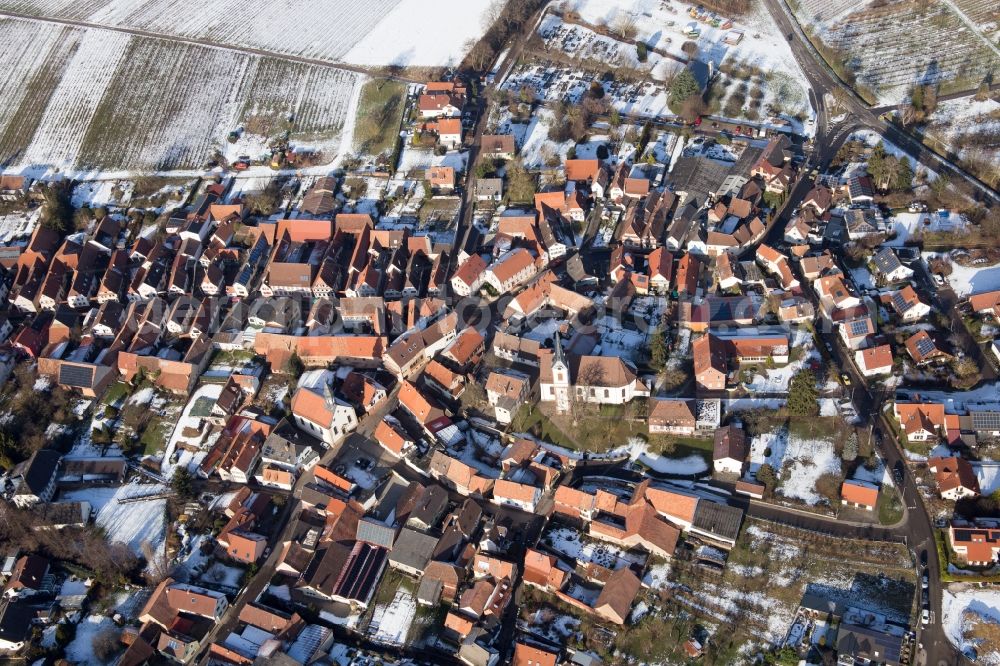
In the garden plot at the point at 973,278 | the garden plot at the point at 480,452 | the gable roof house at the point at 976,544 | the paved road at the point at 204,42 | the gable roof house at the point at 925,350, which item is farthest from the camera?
the paved road at the point at 204,42

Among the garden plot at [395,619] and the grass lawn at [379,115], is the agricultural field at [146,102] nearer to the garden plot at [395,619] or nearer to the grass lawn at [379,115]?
the grass lawn at [379,115]

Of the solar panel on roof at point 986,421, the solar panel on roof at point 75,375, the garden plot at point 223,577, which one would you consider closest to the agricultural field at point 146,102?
the solar panel on roof at point 75,375

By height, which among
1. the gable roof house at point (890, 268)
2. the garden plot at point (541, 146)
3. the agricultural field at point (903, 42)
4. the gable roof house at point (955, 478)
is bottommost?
the gable roof house at point (955, 478)

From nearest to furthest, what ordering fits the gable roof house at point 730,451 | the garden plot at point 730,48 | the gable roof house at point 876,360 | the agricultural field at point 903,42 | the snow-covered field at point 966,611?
1. the snow-covered field at point 966,611
2. the gable roof house at point 730,451
3. the gable roof house at point 876,360
4. the agricultural field at point 903,42
5. the garden plot at point 730,48

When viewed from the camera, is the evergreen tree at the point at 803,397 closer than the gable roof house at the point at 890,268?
Yes

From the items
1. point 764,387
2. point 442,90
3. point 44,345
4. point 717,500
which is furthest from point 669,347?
point 44,345

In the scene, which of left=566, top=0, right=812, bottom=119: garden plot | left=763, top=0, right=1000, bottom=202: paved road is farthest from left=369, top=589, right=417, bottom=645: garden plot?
left=566, top=0, right=812, bottom=119: garden plot

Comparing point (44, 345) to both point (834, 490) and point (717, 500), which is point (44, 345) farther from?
point (834, 490)
